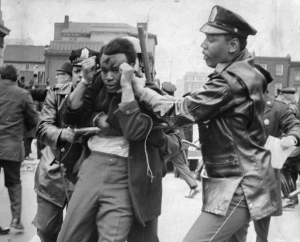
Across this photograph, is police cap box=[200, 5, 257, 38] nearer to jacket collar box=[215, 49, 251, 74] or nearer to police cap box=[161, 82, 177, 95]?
jacket collar box=[215, 49, 251, 74]

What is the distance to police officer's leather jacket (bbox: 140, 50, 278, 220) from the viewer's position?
2.60m

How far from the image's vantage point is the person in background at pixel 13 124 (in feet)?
19.1

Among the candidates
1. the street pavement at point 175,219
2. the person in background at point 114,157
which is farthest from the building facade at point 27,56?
the person in background at point 114,157

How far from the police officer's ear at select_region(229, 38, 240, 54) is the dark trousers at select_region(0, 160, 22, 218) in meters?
3.85

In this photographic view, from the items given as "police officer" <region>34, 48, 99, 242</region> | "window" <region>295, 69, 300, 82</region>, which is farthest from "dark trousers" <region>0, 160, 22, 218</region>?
"window" <region>295, 69, 300, 82</region>

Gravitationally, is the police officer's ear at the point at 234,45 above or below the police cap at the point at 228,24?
below

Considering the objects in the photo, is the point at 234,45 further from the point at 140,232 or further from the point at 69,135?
the point at 140,232

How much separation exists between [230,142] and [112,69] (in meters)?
0.81

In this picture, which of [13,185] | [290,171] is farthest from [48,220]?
[290,171]

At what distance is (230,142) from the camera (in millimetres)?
2623

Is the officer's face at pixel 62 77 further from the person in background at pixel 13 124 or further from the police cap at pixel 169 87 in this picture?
the police cap at pixel 169 87

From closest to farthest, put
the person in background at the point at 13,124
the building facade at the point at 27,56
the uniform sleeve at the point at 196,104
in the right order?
the uniform sleeve at the point at 196,104
the person in background at the point at 13,124
the building facade at the point at 27,56

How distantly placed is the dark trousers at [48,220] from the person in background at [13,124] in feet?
6.78

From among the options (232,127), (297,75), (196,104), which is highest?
(196,104)
